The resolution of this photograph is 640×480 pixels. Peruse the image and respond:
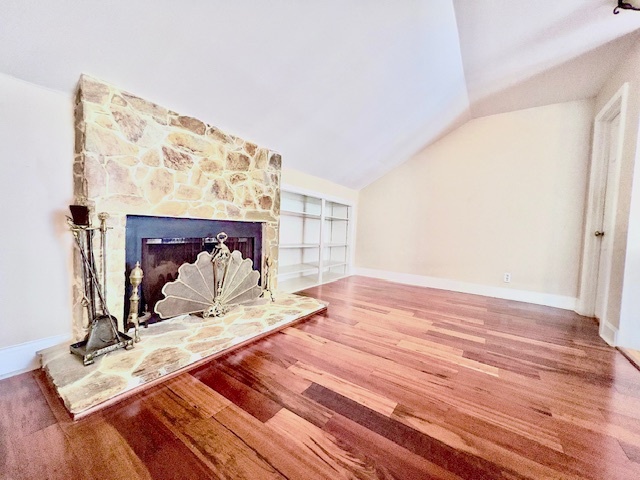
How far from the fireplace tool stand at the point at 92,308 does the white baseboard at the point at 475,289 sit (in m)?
3.64

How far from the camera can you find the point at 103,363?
55.1 inches

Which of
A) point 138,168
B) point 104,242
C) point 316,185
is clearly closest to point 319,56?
point 138,168

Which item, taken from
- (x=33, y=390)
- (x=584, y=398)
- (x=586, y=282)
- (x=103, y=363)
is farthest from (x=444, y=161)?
(x=33, y=390)

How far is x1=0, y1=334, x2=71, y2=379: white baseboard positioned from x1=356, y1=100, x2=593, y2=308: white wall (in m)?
4.04

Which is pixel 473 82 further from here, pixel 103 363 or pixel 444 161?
pixel 103 363

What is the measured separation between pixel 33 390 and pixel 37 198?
1.07m

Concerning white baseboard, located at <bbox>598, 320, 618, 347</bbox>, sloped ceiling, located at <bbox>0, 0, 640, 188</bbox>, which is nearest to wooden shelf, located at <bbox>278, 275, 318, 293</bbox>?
sloped ceiling, located at <bbox>0, 0, 640, 188</bbox>

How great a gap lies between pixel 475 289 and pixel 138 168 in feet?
13.7

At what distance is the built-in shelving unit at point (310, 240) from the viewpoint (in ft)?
11.8

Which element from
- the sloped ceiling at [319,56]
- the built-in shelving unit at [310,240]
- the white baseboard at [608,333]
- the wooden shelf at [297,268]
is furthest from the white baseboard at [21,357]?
the white baseboard at [608,333]

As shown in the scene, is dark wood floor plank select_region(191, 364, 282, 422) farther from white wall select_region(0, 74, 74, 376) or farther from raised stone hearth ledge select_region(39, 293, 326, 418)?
white wall select_region(0, 74, 74, 376)

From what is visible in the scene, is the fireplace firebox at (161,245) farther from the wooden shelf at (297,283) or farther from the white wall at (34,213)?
the wooden shelf at (297,283)

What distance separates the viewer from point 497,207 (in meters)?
3.44

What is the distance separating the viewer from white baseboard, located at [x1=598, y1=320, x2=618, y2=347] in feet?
6.51
